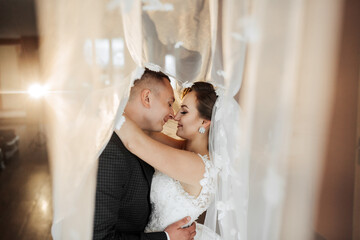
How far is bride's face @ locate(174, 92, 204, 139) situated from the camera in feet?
4.32

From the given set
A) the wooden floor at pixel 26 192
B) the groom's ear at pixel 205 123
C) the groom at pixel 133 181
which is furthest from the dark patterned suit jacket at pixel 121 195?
the wooden floor at pixel 26 192

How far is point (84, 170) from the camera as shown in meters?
Result: 0.95

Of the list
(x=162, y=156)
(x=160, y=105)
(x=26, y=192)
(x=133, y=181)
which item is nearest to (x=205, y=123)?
(x=160, y=105)

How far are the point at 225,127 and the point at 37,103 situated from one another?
126 inches

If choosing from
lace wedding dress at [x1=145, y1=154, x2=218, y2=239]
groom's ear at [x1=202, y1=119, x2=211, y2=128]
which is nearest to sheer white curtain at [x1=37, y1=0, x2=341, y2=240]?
lace wedding dress at [x1=145, y1=154, x2=218, y2=239]

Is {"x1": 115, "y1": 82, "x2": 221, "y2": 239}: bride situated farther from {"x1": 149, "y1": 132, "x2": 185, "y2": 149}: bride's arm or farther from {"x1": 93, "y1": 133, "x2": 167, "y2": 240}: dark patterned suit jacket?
{"x1": 149, "y1": 132, "x2": 185, "y2": 149}: bride's arm

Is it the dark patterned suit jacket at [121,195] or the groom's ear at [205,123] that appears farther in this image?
the groom's ear at [205,123]

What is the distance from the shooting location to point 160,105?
1251 millimetres

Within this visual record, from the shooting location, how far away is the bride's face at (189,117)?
1.32 m

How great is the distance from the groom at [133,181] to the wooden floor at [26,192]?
1842 millimetres

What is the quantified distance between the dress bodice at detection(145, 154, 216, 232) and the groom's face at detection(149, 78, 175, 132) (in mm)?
245

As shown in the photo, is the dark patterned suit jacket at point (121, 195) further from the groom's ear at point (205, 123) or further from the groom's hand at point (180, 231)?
the groom's ear at point (205, 123)

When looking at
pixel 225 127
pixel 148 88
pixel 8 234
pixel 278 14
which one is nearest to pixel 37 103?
pixel 8 234

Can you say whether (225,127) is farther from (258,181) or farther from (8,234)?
(8,234)
